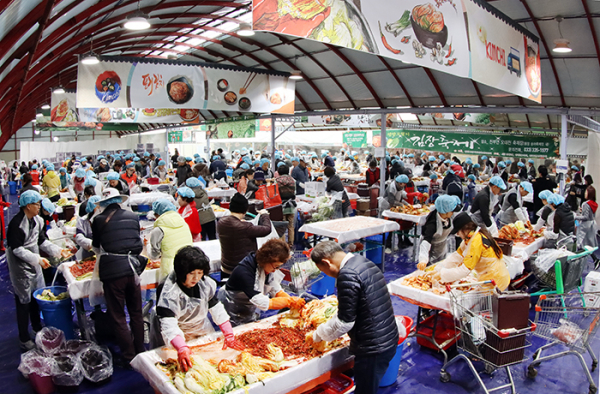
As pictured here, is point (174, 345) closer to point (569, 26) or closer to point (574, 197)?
point (574, 197)

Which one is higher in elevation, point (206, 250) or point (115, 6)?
point (115, 6)

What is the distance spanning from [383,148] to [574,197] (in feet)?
18.5

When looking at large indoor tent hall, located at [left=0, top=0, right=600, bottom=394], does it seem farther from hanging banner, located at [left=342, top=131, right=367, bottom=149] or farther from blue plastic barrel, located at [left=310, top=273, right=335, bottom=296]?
hanging banner, located at [left=342, top=131, right=367, bottom=149]

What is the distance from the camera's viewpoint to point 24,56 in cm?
938

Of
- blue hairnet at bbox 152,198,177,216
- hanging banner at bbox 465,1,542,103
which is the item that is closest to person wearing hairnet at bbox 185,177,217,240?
blue hairnet at bbox 152,198,177,216

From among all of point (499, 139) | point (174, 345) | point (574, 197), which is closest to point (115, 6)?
point (174, 345)

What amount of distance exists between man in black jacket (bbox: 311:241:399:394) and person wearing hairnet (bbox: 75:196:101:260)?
367 centimetres

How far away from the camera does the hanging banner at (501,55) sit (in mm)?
6539

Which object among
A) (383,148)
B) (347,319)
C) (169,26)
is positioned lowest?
(347,319)

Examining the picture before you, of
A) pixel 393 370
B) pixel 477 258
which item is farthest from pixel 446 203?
pixel 393 370

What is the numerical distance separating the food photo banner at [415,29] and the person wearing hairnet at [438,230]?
1.79 meters

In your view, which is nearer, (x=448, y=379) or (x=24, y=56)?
(x=448, y=379)

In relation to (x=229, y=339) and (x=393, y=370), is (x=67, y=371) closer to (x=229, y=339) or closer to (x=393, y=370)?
(x=229, y=339)

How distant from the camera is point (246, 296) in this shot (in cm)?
459
